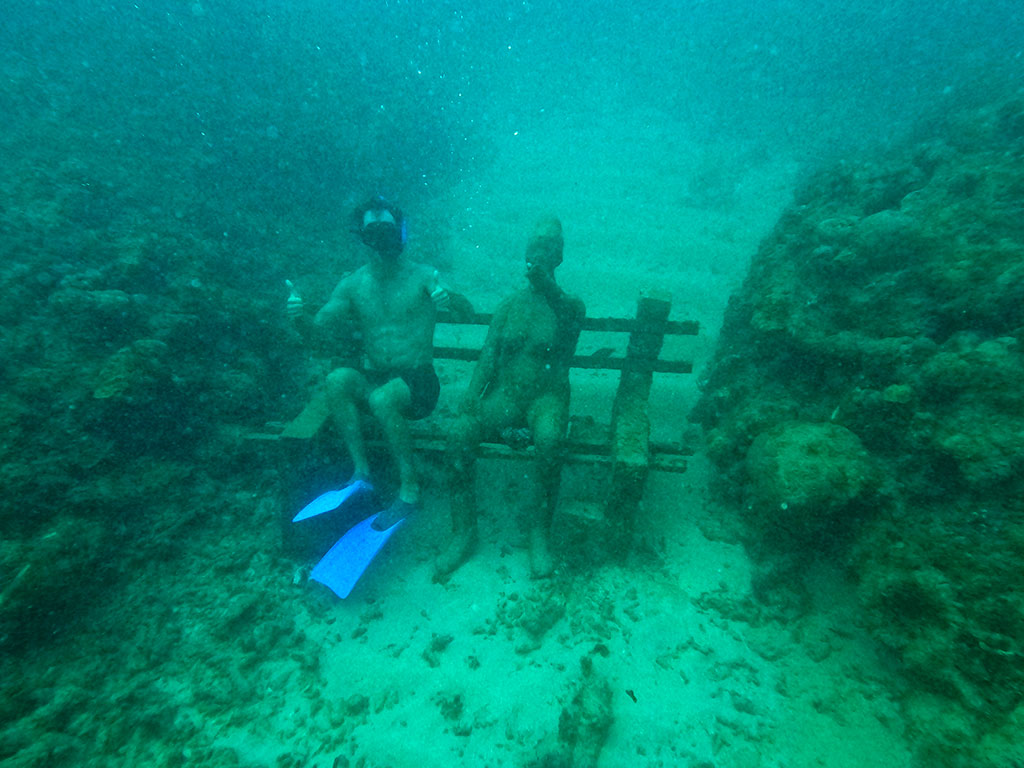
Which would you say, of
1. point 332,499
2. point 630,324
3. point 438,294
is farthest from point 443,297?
point 332,499

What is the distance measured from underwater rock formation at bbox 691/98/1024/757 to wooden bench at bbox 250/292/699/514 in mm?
802

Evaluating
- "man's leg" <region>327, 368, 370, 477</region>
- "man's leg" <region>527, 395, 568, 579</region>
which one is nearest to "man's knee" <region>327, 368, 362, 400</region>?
"man's leg" <region>327, 368, 370, 477</region>

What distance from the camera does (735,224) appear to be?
11.6 meters

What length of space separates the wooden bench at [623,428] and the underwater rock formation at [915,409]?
2.63ft

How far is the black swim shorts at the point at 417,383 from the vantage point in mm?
4594

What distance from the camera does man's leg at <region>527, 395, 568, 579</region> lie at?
3.84 m

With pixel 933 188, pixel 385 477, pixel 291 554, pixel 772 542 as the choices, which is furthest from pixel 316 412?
pixel 933 188

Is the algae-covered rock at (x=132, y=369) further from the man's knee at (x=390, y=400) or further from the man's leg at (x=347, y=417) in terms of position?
the man's knee at (x=390, y=400)

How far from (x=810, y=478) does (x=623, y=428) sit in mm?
1445

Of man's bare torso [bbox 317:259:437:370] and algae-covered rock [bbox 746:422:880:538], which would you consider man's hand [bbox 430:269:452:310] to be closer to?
man's bare torso [bbox 317:259:437:370]

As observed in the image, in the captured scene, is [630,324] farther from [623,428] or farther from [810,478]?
[810,478]

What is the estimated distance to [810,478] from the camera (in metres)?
3.24

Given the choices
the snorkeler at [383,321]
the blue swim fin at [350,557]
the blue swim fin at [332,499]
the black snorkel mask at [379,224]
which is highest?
the black snorkel mask at [379,224]

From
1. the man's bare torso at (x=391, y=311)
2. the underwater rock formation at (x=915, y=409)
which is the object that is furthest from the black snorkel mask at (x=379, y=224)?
the underwater rock formation at (x=915, y=409)
